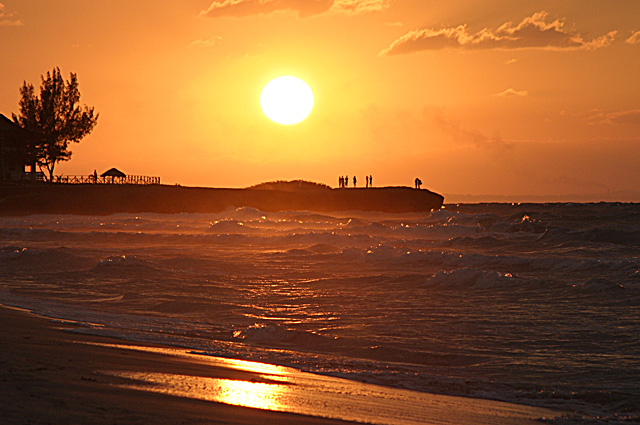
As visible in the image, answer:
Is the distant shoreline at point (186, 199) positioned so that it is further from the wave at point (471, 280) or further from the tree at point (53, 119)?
the wave at point (471, 280)

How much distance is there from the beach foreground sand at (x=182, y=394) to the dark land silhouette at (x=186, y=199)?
5702cm

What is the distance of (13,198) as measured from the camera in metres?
60.3

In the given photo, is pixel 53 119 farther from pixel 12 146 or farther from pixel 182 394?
pixel 182 394

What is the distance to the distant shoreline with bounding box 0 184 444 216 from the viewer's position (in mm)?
61312

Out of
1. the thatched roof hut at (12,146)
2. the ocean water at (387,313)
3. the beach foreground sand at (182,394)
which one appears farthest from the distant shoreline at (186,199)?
the beach foreground sand at (182,394)

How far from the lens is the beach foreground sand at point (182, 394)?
477 centimetres

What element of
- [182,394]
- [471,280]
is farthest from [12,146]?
[182,394]

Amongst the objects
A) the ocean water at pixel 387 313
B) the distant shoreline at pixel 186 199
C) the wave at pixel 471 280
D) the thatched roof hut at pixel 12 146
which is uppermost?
the thatched roof hut at pixel 12 146

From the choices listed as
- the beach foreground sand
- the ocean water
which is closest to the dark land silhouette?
the ocean water

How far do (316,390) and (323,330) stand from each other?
3862 mm

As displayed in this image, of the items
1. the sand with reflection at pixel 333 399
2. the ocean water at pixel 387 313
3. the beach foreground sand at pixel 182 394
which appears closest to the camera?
the beach foreground sand at pixel 182 394

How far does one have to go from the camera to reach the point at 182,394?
18.2ft

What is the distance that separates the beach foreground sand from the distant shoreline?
186ft

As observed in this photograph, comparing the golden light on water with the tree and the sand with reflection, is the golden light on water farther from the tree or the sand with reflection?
the tree
